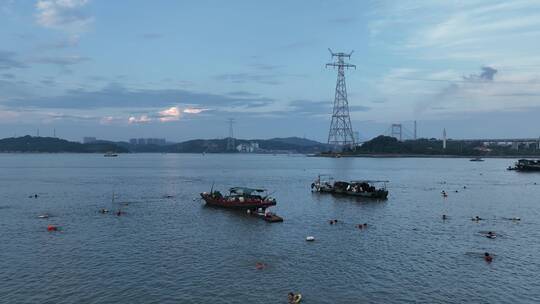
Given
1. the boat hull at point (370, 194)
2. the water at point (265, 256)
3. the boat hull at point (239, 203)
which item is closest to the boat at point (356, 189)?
the boat hull at point (370, 194)

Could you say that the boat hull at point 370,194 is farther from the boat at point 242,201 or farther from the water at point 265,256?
the boat at point 242,201

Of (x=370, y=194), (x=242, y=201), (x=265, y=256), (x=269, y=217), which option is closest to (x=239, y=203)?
(x=242, y=201)

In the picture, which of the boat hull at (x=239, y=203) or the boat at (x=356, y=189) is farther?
the boat at (x=356, y=189)

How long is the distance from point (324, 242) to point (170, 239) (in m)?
16.4

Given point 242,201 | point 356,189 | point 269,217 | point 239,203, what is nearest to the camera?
point 269,217

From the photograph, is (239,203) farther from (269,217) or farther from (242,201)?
(269,217)

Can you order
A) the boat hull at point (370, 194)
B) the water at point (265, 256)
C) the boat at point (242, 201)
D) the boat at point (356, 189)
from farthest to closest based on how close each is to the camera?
the boat at point (356, 189) → the boat hull at point (370, 194) → the boat at point (242, 201) → the water at point (265, 256)

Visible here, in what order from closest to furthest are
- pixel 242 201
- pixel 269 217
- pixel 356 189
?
pixel 269 217 → pixel 242 201 → pixel 356 189

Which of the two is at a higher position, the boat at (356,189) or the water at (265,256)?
the boat at (356,189)

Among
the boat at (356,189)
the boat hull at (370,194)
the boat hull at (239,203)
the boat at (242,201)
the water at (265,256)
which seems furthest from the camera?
the boat at (356,189)

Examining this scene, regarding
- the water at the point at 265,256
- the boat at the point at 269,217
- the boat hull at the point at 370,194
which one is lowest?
the water at the point at 265,256

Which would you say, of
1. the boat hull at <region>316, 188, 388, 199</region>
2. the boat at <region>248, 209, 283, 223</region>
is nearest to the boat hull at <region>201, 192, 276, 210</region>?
the boat at <region>248, 209, 283, 223</region>

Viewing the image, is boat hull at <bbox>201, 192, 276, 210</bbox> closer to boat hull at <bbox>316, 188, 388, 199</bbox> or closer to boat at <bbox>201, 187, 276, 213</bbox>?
boat at <bbox>201, 187, 276, 213</bbox>

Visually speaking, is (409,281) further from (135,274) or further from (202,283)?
(135,274)
